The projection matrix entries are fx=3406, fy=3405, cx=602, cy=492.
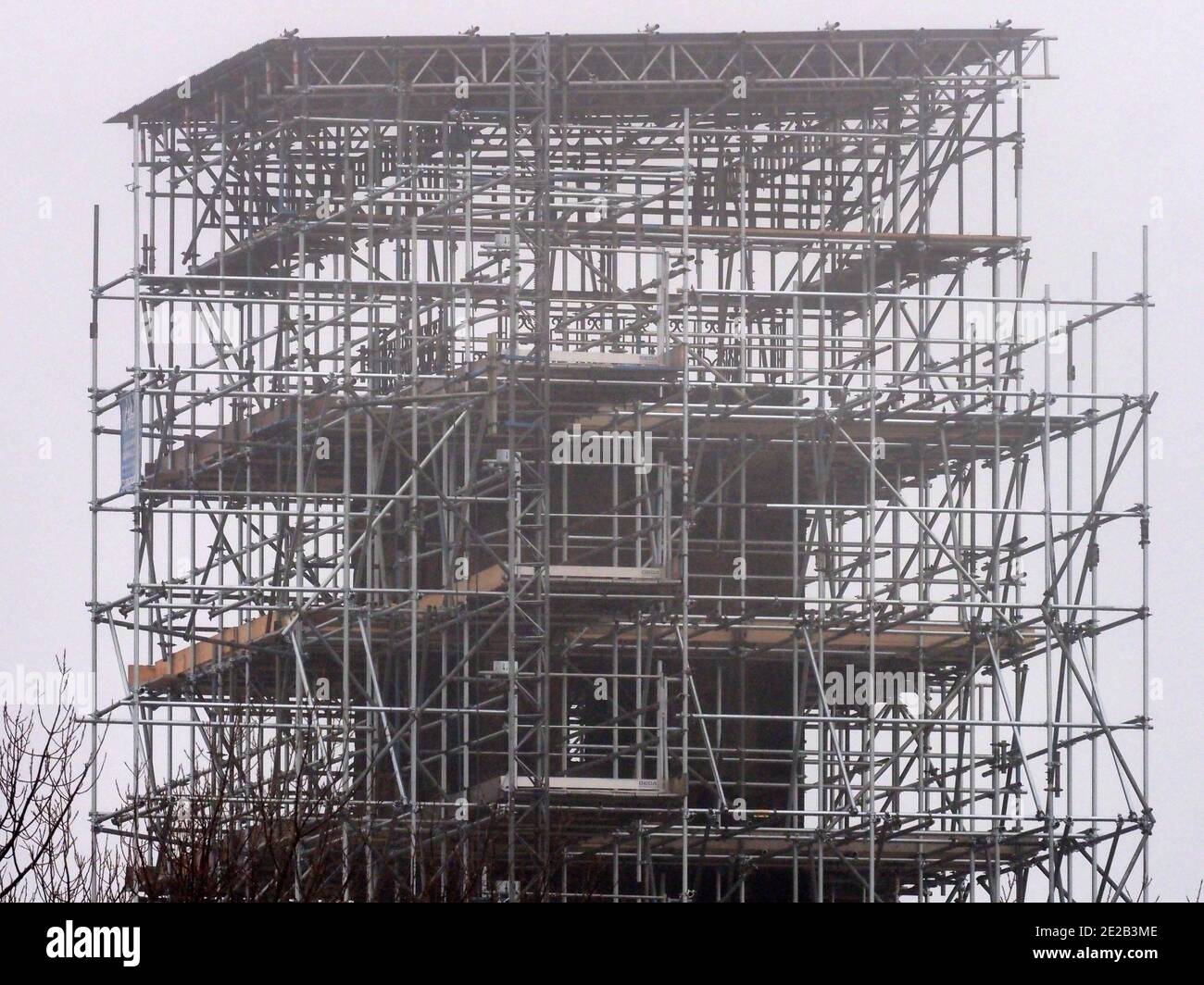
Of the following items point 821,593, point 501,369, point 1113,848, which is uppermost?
point 501,369

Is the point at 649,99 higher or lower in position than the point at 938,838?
higher

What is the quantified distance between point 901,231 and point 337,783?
1108cm

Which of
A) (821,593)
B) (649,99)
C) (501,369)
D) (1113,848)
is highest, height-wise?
(649,99)

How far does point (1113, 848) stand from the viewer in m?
43.1
